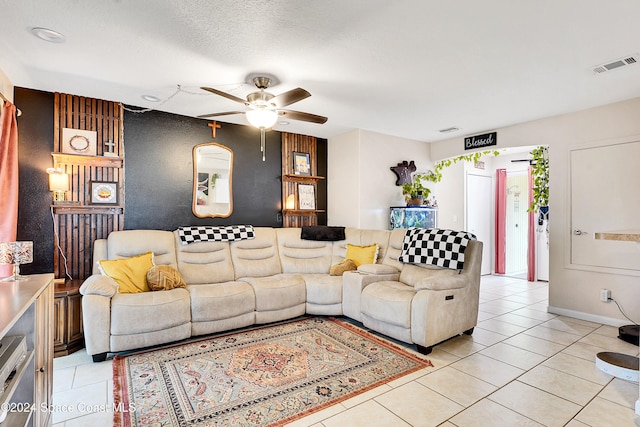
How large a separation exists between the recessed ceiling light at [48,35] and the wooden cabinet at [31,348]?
165 centimetres

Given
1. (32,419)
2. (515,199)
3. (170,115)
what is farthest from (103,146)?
(515,199)

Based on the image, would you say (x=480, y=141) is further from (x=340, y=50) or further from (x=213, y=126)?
(x=213, y=126)

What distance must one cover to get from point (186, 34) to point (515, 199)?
6.60 meters

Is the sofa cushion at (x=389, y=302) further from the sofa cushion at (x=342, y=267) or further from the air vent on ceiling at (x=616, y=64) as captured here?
the air vent on ceiling at (x=616, y=64)

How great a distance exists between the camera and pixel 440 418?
1933 millimetres

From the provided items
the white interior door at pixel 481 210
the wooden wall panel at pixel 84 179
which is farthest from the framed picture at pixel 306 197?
the white interior door at pixel 481 210

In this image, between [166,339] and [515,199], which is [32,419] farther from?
[515,199]

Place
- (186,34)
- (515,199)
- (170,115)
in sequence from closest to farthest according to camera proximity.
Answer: (186,34)
(170,115)
(515,199)

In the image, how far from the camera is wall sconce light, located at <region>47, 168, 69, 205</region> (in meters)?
3.19

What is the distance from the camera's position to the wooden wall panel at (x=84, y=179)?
339 centimetres

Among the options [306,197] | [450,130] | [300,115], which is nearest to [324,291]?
[306,197]

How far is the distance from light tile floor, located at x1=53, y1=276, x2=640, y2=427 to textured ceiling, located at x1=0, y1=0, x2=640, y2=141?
8.14ft

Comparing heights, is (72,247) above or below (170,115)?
below

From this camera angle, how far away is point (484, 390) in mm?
2238
